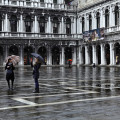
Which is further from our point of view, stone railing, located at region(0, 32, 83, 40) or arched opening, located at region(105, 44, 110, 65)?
stone railing, located at region(0, 32, 83, 40)

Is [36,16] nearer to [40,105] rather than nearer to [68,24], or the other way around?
[68,24]

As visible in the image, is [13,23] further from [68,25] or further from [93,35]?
[93,35]

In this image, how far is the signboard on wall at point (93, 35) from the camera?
179ft

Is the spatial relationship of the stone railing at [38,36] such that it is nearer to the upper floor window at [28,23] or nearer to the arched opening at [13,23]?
the arched opening at [13,23]

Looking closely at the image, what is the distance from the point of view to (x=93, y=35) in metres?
56.9

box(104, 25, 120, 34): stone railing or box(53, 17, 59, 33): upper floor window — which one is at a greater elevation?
box(53, 17, 59, 33): upper floor window

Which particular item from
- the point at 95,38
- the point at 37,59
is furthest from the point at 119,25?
the point at 37,59

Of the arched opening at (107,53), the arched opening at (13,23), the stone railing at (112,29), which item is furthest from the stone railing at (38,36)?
the stone railing at (112,29)

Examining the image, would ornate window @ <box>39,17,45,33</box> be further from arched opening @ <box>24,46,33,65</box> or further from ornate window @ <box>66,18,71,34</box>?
ornate window @ <box>66,18,71,34</box>

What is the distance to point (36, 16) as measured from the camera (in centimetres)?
6141

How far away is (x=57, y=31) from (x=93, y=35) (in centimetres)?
916

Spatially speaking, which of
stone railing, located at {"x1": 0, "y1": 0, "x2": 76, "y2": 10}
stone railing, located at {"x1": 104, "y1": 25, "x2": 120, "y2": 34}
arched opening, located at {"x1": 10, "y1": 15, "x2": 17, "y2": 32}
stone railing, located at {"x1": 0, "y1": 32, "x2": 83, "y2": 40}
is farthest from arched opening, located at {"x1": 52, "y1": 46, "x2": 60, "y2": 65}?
stone railing, located at {"x1": 104, "y1": 25, "x2": 120, "y2": 34}

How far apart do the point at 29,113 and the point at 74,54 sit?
55736 millimetres

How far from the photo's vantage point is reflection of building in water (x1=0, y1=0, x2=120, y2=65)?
55312 mm
